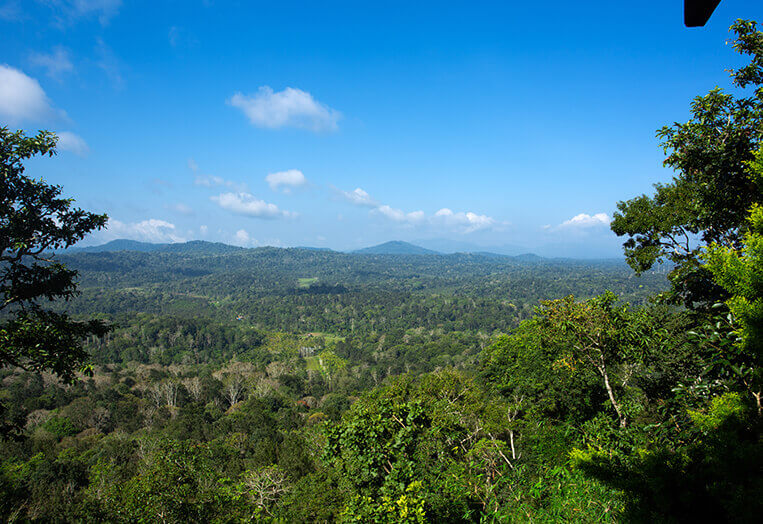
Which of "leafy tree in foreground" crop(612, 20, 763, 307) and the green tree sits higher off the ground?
"leafy tree in foreground" crop(612, 20, 763, 307)

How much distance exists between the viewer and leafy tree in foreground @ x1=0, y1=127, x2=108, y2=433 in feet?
18.1

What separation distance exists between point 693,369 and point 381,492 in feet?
30.9

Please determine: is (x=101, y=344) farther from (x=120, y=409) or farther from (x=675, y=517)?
(x=675, y=517)

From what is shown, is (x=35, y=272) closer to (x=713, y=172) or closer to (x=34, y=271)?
(x=34, y=271)

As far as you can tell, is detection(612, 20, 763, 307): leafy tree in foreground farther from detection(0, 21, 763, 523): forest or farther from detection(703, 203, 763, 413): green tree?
detection(703, 203, 763, 413): green tree

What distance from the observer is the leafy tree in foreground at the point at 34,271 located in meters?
5.52

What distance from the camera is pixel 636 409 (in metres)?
8.17

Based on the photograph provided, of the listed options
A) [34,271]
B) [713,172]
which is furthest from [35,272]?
[713,172]

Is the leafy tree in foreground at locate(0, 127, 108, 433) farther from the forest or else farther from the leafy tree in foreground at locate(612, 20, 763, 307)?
the leafy tree in foreground at locate(612, 20, 763, 307)

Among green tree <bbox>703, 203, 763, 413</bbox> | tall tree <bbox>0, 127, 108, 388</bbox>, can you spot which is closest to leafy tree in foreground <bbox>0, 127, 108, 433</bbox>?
tall tree <bbox>0, 127, 108, 388</bbox>

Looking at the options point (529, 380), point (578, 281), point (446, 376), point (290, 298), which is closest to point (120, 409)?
point (446, 376)

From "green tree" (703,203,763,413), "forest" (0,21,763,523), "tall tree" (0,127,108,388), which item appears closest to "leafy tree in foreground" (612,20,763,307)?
"forest" (0,21,763,523)

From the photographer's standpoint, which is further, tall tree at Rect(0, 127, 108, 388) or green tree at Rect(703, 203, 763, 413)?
tall tree at Rect(0, 127, 108, 388)

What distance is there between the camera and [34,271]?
634 centimetres
